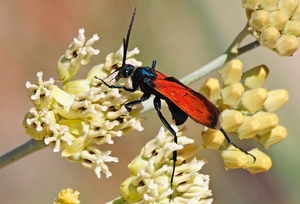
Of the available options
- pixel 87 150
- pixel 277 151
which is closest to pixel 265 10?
pixel 87 150

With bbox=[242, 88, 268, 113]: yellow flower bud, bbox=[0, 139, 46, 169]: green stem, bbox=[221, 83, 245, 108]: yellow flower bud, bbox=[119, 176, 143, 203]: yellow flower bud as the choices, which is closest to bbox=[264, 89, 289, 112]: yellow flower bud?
bbox=[242, 88, 268, 113]: yellow flower bud

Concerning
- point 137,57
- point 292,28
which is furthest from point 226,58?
point 137,57

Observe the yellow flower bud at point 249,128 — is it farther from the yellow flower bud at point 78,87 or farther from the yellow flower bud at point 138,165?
the yellow flower bud at point 78,87

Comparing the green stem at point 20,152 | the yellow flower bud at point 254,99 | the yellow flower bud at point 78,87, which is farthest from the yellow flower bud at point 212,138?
the green stem at point 20,152

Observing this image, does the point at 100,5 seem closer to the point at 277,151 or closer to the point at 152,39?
the point at 152,39

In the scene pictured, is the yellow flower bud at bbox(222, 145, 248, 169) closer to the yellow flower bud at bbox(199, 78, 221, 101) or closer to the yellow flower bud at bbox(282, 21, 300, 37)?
the yellow flower bud at bbox(199, 78, 221, 101)

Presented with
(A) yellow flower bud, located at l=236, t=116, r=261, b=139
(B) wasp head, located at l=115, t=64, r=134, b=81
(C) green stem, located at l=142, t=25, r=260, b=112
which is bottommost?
(A) yellow flower bud, located at l=236, t=116, r=261, b=139
